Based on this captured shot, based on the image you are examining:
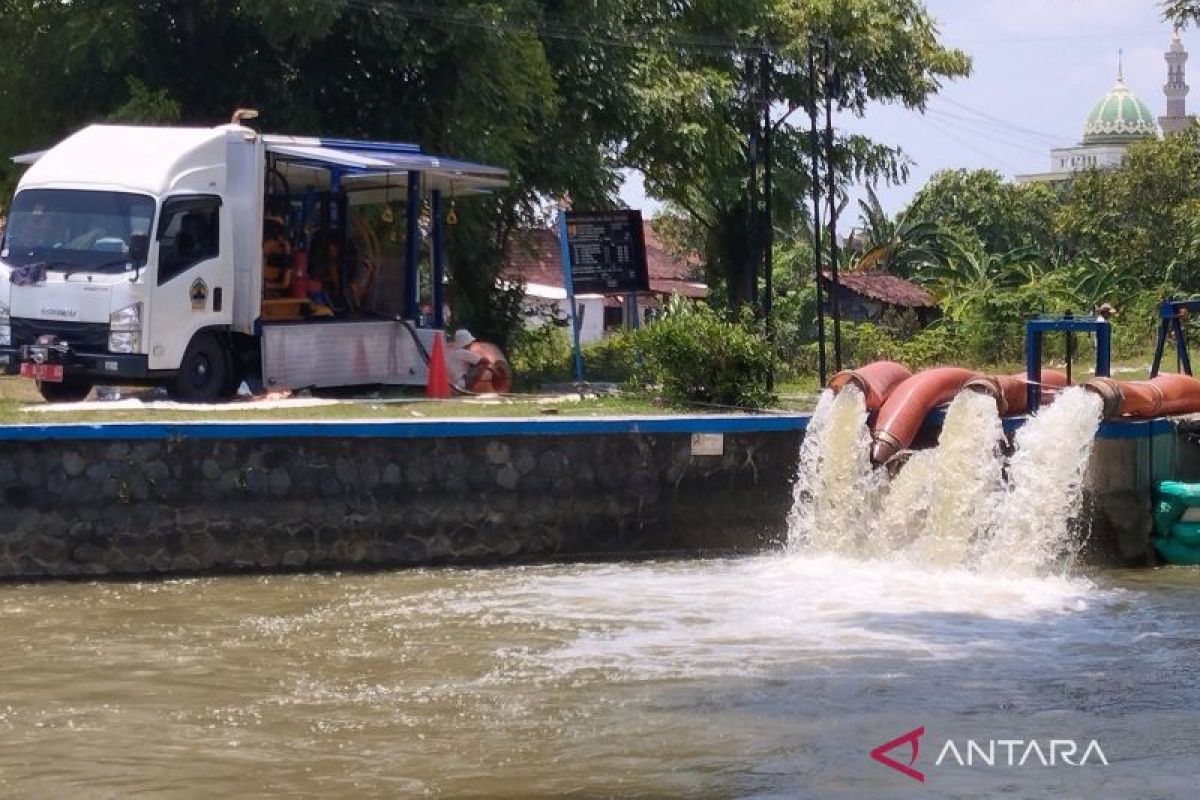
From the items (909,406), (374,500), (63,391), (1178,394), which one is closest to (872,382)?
(909,406)

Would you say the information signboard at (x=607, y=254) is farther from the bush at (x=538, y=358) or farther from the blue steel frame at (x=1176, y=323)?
the blue steel frame at (x=1176, y=323)

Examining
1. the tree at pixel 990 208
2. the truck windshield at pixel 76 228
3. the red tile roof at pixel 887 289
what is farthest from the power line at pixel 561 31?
the tree at pixel 990 208

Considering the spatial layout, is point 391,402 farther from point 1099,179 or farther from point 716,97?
point 1099,179

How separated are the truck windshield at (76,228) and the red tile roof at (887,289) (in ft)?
87.7

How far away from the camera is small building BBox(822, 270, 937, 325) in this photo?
43750 millimetres

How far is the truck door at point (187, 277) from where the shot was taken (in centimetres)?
1756

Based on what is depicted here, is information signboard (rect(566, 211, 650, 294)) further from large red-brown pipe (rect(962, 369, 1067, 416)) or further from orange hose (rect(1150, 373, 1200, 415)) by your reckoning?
orange hose (rect(1150, 373, 1200, 415))

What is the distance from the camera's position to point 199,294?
18.0 m

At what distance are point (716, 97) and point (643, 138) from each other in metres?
2.20

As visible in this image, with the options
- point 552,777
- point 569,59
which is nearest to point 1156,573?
point 552,777

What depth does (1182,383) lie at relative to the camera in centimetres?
1580

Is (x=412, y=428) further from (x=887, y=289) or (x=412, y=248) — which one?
(x=887, y=289)

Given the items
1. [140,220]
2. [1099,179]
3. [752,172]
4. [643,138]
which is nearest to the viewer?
[140,220]

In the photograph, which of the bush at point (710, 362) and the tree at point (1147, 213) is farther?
the tree at point (1147, 213)
